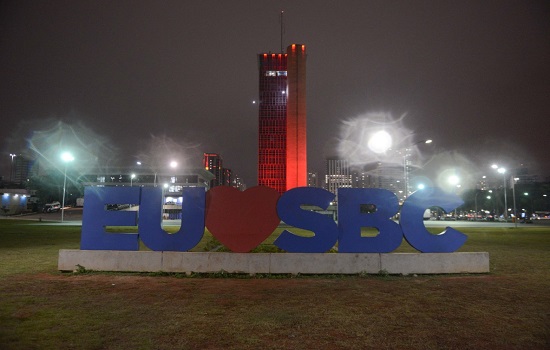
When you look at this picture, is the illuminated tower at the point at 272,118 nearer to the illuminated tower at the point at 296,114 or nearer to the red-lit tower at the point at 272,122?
the red-lit tower at the point at 272,122

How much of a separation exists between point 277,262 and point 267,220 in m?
1.53

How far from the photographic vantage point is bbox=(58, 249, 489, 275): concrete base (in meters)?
13.2

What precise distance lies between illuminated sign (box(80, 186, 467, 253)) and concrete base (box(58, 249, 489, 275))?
0.27 meters

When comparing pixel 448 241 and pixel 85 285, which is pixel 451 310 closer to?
pixel 448 241

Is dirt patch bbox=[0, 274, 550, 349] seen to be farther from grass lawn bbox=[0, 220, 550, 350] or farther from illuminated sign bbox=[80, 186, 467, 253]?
illuminated sign bbox=[80, 186, 467, 253]

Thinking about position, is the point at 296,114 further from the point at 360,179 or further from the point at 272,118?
the point at 360,179

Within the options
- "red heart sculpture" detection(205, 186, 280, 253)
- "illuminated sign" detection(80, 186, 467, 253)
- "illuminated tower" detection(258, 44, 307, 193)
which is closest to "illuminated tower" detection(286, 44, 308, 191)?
"illuminated tower" detection(258, 44, 307, 193)

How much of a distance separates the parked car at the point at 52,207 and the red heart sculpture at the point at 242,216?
3274 inches

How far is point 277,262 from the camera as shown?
13.2 meters

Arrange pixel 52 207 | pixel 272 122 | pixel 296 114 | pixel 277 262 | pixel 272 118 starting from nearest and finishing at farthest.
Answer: pixel 277 262
pixel 296 114
pixel 52 207
pixel 272 118
pixel 272 122

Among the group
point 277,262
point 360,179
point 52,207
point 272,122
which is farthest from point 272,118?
point 277,262

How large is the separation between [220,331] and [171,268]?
6.71m

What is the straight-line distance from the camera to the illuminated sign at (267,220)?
13.4m

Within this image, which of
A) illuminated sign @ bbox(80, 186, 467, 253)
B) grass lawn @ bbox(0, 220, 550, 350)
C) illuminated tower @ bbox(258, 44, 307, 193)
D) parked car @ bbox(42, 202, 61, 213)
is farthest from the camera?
illuminated tower @ bbox(258, 44, 307, 193)
